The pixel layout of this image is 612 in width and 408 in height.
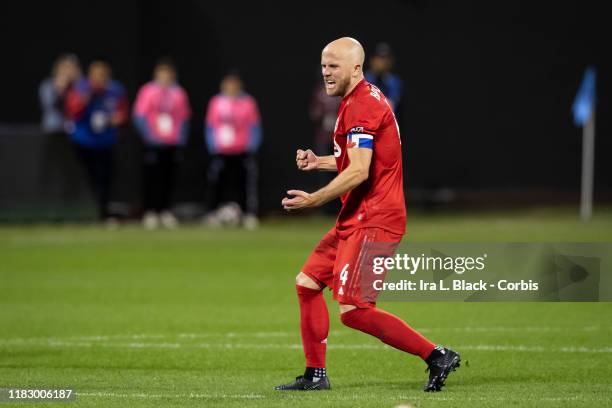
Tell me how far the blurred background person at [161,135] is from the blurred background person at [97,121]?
16.4 inches

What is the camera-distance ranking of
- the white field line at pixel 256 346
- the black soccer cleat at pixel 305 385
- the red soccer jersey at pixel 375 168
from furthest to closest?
the white field line at pixel 256 346 < the black soccer cleat at pixel 305 385 < the red soccer jersey at pixel 375 168

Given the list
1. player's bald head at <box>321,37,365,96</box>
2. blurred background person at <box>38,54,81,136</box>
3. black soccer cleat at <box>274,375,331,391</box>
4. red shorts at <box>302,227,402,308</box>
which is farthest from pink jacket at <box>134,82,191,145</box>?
red shorts at <box>302,227,402,308</box>

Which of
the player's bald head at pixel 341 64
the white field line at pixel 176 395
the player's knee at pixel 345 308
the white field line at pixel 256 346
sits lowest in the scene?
the white field line at pixel 176 395

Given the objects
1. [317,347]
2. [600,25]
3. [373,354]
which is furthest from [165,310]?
[600,25]

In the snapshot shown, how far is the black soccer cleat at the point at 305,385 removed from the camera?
859 cm

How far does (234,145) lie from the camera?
73.6 feet

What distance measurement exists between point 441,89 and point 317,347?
17.8 meters

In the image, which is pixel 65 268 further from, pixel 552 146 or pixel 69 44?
pixel 552 146

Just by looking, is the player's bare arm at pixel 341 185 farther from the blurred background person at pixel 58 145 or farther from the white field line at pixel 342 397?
the blurred background person at pixel 58 145

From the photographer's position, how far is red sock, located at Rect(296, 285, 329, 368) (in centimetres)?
859

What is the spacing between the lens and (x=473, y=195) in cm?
2570

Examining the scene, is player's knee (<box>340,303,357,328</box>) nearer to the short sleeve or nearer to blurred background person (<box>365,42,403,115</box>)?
the short sleeve

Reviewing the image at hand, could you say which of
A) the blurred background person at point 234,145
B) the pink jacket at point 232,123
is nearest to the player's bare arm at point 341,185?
the blurred background person at point 234,145

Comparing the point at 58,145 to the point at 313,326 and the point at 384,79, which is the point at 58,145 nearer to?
the point at 384,79
